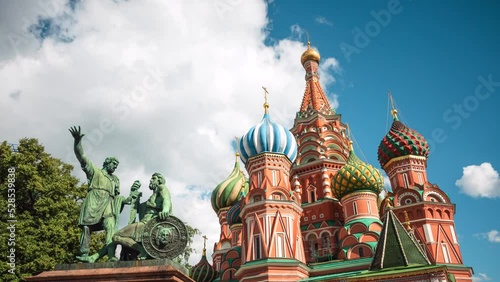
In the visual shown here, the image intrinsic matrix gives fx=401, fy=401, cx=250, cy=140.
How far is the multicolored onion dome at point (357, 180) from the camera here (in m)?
25.0

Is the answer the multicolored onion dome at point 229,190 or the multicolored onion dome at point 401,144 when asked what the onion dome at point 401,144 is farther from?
the multicolored onion dome at point 229,190

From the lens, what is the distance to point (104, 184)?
29.2 ft

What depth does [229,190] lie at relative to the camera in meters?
33.7

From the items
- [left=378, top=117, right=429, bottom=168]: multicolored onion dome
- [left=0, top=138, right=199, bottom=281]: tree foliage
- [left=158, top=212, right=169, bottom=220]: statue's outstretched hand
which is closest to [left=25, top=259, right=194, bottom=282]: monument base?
[left=158, top=212, right=169, bottom=220]: statue's outstretched hand

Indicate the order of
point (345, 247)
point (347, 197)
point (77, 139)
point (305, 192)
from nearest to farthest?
point (77, 139) < point (345, 247) < point (347, 197) < point (305, 192)

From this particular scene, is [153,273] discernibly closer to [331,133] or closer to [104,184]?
[104,184]

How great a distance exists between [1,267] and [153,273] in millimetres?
11271

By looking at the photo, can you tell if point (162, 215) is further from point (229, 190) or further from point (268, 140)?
point (229, 190)

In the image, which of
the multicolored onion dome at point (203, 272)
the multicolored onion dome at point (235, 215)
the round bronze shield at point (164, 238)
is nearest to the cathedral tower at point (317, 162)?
the multicolored onion dome at point (235, 215)

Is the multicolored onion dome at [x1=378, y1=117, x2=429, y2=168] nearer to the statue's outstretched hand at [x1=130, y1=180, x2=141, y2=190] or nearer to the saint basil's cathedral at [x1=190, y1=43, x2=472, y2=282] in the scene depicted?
the saint basil's cathedral at [x1=190, y1=43, x2=472, y2=282]

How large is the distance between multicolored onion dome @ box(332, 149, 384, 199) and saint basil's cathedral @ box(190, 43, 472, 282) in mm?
62

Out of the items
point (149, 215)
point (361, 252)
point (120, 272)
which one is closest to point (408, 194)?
point (361, 252)

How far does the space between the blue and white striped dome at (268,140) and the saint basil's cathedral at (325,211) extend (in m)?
0.06

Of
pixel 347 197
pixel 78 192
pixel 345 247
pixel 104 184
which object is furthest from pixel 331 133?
pixel 104 184
